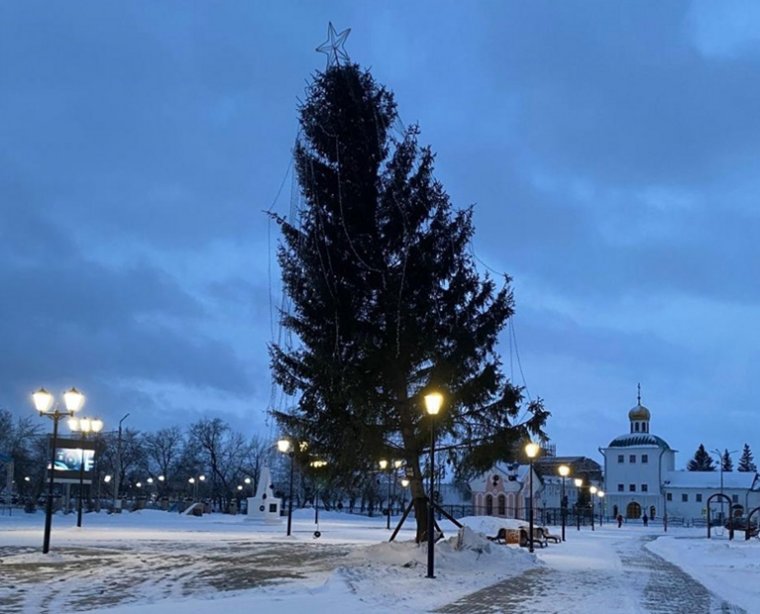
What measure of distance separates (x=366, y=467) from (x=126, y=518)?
32.6 m

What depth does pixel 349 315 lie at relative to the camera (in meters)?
21.8

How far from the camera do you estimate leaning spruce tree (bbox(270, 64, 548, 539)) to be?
70.6ft

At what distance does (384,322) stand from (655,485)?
9489cm

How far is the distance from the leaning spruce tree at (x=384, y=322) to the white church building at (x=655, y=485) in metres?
91.4

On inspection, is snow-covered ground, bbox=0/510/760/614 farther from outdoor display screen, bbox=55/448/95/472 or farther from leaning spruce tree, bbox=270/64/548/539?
outdoor display screen, bbox=55/448/95/472

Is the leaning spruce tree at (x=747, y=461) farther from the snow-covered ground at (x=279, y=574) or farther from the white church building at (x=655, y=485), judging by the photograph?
the snow-covered ground at (x=279, y=574)

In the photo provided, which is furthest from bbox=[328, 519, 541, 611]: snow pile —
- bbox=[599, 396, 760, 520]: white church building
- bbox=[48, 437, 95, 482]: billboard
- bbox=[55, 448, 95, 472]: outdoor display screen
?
bbox=[599, 396, 760, 520]: white church building

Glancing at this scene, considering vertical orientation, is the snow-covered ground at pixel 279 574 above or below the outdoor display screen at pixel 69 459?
below

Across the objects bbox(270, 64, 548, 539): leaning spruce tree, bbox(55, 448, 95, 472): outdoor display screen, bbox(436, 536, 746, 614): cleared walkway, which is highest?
bbox(270, 64, 548, 539): leaning spruce tree

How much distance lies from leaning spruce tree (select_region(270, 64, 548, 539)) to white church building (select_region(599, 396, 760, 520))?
91.4 meters

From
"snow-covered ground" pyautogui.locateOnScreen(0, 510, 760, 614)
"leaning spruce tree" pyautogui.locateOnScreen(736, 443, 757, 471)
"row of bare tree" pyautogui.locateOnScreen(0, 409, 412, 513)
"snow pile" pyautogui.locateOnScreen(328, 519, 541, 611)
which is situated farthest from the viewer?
"leaning spruce tree" pyautogui.locateOnScreen(736, 443, 757, 471)

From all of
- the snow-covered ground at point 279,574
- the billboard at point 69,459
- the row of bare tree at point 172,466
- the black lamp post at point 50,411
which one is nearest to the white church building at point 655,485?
the row of bare tree at point 172,466

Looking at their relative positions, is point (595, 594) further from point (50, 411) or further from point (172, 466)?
point (172, 466)

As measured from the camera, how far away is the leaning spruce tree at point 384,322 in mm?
21531
